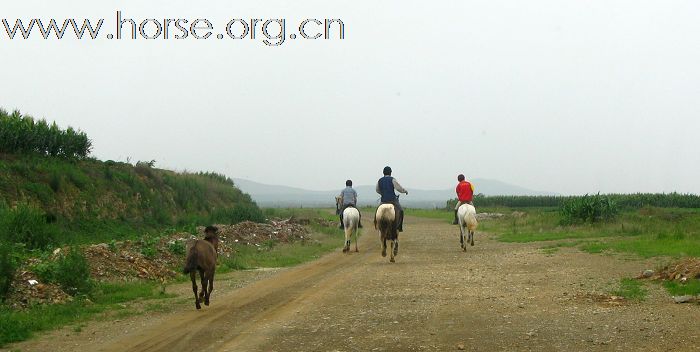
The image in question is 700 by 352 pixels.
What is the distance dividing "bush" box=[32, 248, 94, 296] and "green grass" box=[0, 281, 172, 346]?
346mm

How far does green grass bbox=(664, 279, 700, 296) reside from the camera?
38.6ft

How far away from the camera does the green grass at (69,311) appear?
10.0 metres

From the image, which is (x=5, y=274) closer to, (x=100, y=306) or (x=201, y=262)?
(x=100, y=306)

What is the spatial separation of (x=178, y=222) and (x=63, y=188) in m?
7.20

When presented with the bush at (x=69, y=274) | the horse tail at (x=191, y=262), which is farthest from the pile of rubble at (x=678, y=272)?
the bush at (x=69, y=274)

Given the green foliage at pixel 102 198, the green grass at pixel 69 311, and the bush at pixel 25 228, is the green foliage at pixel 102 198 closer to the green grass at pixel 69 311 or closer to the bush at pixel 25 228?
the bush at pixel 25 228

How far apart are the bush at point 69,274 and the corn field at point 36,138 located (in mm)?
22220

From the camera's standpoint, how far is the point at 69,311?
12.0 meters

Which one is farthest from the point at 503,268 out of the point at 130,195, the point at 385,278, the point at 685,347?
the point at 130,195

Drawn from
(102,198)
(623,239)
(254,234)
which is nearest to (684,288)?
(623,239)

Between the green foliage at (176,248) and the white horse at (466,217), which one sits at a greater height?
the white horse at (466,217)

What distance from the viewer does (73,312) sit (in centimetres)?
1199

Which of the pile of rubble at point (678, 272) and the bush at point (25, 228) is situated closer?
the pile of rubble at point (678, 272)

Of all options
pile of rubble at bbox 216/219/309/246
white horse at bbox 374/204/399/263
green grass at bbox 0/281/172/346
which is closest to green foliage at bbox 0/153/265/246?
pile of rubble at bbox 216/219/309/246
